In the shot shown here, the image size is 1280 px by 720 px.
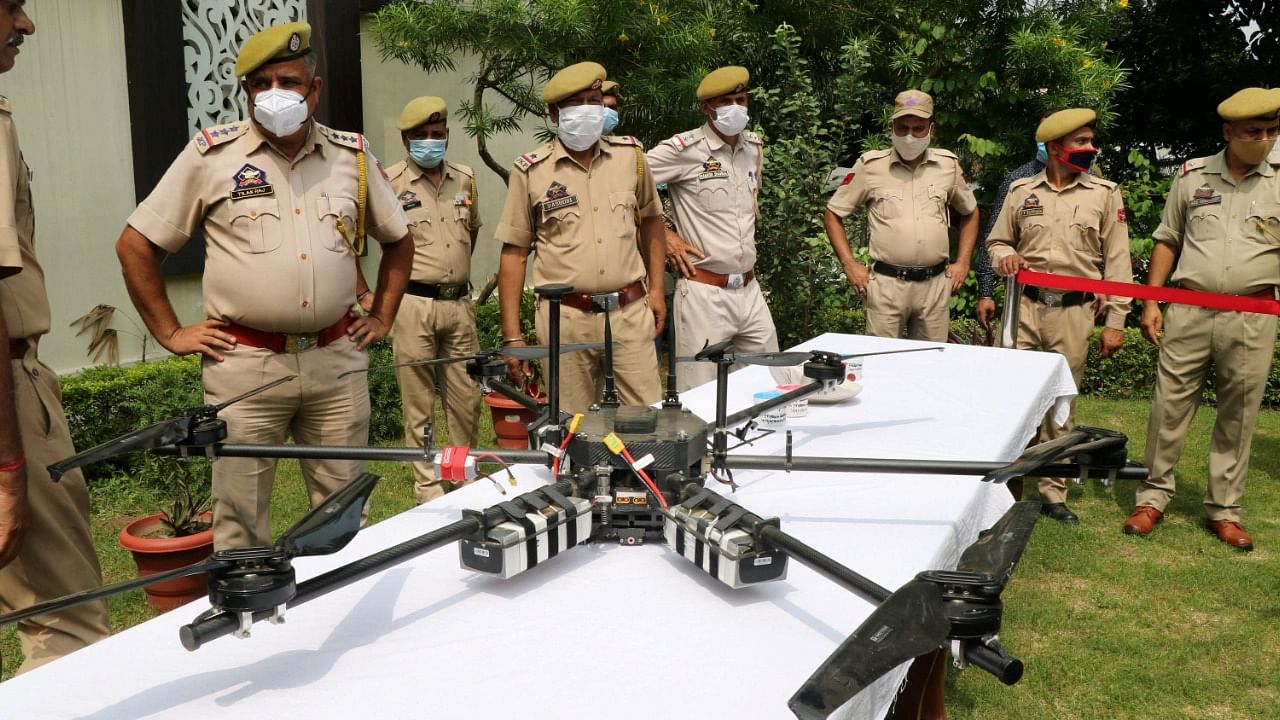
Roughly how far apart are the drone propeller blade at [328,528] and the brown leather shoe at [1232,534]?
4.36 metres

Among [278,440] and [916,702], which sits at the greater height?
[278,440]

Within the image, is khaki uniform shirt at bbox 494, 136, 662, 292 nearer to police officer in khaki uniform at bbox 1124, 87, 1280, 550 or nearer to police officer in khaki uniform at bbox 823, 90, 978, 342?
police officer in khaki uniform at bbox 823, 90, 978, 342

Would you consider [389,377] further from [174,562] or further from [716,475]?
[716,475]

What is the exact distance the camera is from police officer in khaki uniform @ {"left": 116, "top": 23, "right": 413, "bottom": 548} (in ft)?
9.20

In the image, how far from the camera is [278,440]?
3.00m

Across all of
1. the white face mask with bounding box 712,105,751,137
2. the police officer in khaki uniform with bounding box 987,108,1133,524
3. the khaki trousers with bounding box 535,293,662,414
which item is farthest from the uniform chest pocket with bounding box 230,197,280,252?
the police officer in khaki uniform with bounding box 987,108,1133,524

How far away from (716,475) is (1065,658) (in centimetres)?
197

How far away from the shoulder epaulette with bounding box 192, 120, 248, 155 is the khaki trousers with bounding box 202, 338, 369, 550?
59cm

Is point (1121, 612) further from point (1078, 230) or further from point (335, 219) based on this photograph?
point (335, 219)

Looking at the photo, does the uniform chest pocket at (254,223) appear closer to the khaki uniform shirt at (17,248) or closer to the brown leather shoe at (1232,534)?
the khaki uniform shirt at (17,248)

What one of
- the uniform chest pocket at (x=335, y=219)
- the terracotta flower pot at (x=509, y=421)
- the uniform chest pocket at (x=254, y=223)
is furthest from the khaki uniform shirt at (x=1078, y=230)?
the uniform chest pocket at (x=254, y=223)

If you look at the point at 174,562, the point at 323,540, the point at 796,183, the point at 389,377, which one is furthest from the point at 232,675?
the point at 796,183

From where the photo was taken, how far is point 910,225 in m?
5.05

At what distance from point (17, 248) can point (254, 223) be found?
2.40 feet
